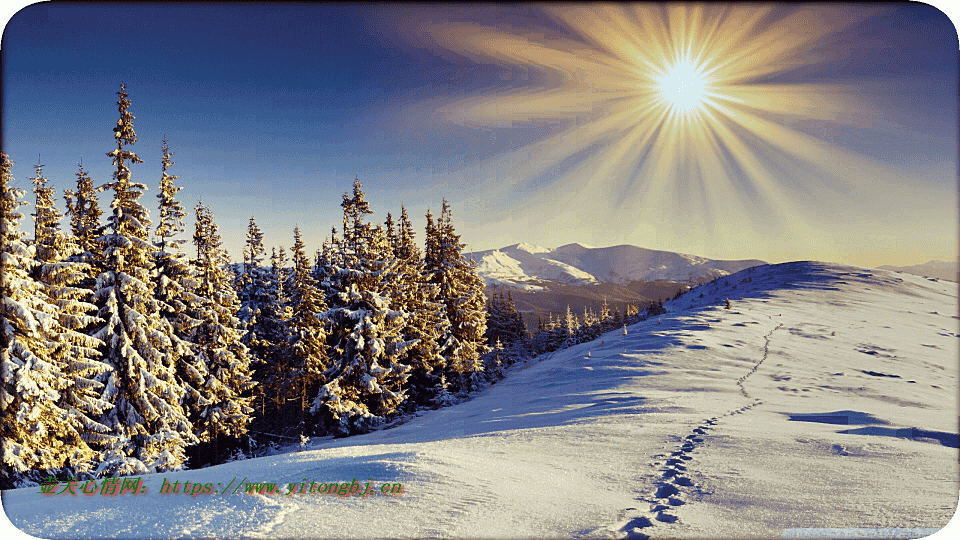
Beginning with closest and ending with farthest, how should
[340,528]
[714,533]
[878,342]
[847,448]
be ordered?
1. [340,528]
2. [714,533]
3. [847,448]
4. [878,342]

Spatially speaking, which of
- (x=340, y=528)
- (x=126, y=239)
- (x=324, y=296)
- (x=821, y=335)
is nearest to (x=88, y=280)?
(x=126, y=239)

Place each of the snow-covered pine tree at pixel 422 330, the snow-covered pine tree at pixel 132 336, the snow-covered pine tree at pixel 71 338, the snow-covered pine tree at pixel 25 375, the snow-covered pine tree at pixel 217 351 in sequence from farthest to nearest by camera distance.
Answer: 1. the snow-covered pine tree at pixel 422 330
2. the snow-covered pine tree at pixel 217 351
3. the snow-covered pine tree at pixel 132 336
4. the snow-covered pine tree at pixel 71 338
5. the snow-covered pine tree at pixel 25 375

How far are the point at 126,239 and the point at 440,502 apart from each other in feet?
64.6

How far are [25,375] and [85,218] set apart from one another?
34.7ft

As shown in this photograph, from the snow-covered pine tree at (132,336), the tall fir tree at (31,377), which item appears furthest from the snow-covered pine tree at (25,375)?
the snow-covered pine tree at (132,336)

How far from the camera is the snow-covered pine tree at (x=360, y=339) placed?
2505 cm

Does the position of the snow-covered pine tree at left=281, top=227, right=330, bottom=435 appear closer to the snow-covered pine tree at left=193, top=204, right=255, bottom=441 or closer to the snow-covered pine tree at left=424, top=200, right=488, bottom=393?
the snow-covered pine tree at left=193, top=204, right=255, bottom=441

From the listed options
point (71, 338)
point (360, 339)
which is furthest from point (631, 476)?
point (360, 339)

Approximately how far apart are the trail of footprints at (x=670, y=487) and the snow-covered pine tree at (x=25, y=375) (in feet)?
51.6

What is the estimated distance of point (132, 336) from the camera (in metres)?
18.4

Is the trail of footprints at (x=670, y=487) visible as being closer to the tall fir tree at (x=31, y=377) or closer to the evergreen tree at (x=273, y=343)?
the tall fir tree at (x=31, y=377)

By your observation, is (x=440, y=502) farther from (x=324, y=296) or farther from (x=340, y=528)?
(x=324, y=296)

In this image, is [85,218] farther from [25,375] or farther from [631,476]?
[631,476]

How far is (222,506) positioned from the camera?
15.9 feet
